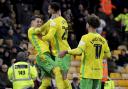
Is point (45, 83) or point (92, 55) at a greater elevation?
point (92, 55)

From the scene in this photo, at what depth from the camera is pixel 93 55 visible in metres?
14.8

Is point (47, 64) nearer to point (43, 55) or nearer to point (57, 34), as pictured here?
point (43, 55)

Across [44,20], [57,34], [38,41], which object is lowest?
[38,41]

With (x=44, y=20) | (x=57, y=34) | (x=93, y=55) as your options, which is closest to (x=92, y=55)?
(x=93, y=55)

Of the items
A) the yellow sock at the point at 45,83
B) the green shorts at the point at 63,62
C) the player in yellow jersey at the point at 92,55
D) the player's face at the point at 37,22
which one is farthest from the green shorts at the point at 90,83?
the player's face at the point at 37,22

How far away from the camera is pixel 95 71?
14.9 m

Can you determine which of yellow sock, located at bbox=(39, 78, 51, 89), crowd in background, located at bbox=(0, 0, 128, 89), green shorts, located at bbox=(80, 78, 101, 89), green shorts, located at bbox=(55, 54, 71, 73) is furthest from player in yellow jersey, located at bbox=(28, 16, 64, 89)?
crowd in background, located at bbox=(0, 0, 128, 89)

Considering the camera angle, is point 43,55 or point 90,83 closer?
point 90,83

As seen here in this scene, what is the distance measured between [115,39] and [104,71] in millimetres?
8809

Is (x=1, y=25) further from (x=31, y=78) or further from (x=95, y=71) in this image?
(x=95, y=71)

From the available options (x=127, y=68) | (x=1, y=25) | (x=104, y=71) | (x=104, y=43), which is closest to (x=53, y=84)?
(x=104, y=71)

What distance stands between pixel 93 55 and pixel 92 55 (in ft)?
0.10

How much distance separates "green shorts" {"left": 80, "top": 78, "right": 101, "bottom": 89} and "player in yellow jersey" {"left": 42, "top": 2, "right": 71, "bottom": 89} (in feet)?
4.04

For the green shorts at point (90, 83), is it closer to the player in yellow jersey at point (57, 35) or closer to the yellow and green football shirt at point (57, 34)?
the player in yellow jersey at point (57, 35)
